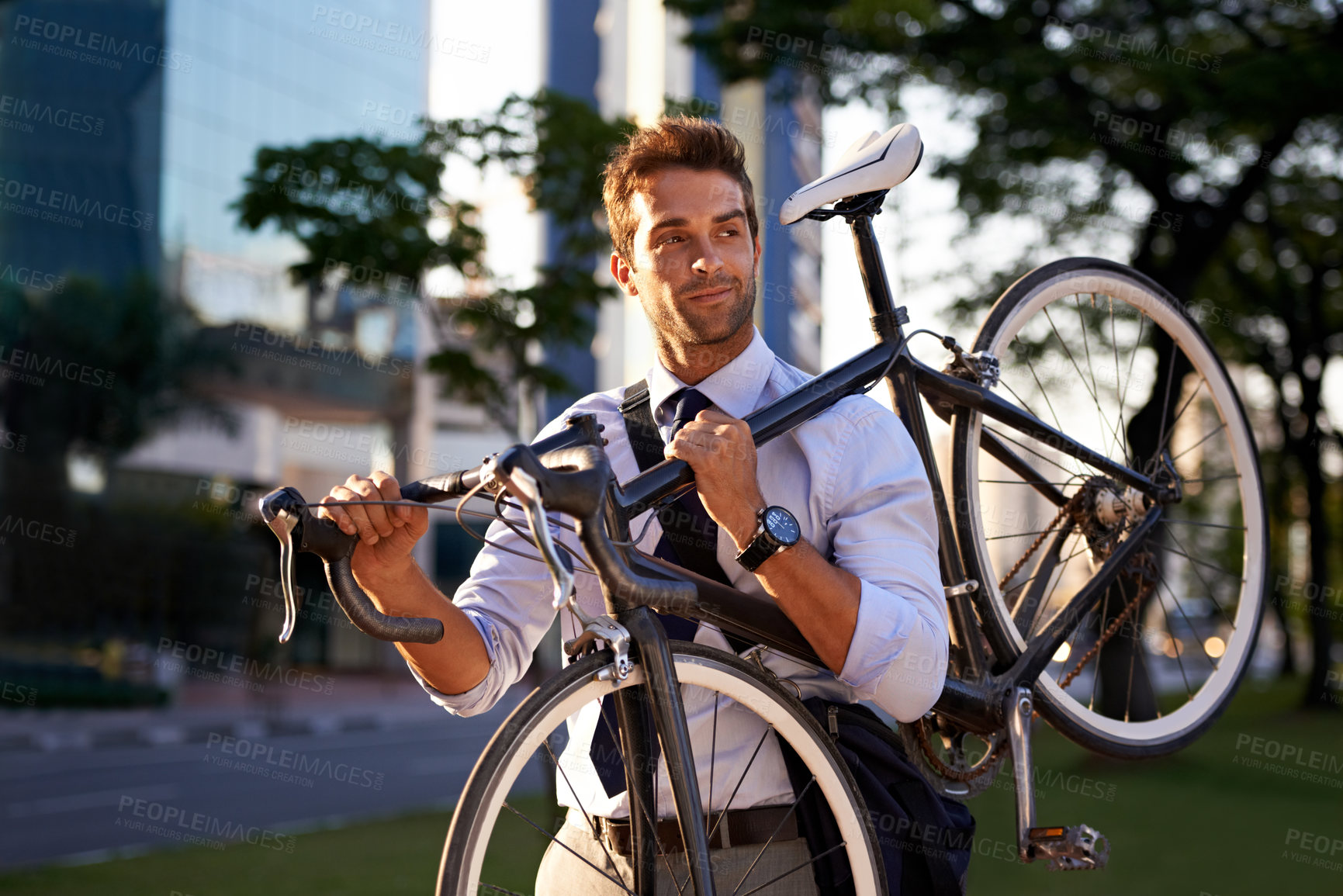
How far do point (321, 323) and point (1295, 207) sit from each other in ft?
59.3

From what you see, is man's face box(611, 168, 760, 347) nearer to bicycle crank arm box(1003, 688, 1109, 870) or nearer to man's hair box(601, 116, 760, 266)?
man's hair box(601, 116, 760, 266)

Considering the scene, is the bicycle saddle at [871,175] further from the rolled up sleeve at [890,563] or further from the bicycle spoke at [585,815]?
the bicycle spoke at [585,815]

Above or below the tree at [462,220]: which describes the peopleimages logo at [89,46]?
above

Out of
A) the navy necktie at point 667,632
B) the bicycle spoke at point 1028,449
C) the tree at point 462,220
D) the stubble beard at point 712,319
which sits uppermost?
the tree at point 462,220

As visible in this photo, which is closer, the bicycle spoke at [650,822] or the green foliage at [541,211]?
the bicycle spoke at [650,822]

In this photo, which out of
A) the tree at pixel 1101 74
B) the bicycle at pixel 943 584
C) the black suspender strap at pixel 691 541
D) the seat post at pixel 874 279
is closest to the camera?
the bicycle at pixel 943 584

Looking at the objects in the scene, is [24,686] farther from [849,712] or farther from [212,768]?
[849,712]

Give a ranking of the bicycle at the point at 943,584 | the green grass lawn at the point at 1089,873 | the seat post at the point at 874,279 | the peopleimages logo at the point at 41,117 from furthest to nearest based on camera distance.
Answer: the peopleimages logo at the point at 41,117, the green grass lawn at the point at 1089,873, the seat post at the point at 874,279, the bicycle at the point at 943,584

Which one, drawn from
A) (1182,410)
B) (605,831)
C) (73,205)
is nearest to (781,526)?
(605,831)

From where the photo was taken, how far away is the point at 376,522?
191cm

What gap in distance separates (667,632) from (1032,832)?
34.3 inches

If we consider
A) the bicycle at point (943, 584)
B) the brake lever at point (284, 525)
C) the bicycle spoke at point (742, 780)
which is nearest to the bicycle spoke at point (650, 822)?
the bicycle at point (943, 584)

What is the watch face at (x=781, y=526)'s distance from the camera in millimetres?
1750

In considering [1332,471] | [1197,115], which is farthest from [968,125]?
[1332,471]
